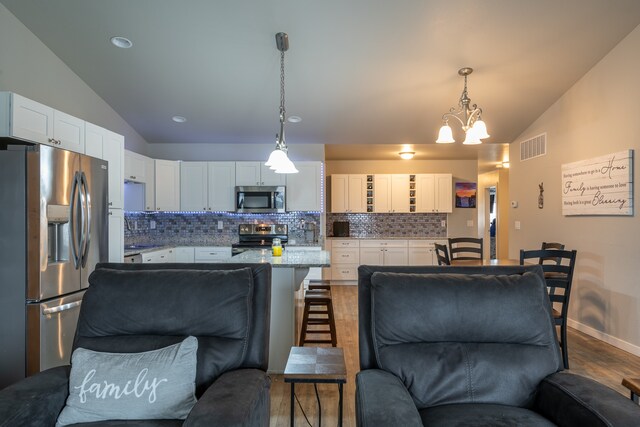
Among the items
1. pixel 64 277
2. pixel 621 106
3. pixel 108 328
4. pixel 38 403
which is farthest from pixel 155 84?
pixel 621 106

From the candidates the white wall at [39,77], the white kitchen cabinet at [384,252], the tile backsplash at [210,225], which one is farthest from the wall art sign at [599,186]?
the white wall at [39,77]

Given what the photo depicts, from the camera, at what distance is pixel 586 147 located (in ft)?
12.3

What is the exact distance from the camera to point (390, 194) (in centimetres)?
655

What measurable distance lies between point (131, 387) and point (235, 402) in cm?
43

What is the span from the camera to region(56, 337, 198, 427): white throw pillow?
123 centimetres

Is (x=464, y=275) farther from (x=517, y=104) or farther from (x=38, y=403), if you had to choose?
(x=517, y=104)

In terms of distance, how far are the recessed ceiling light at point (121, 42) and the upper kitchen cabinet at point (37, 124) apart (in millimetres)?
939

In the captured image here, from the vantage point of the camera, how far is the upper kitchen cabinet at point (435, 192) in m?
6.52

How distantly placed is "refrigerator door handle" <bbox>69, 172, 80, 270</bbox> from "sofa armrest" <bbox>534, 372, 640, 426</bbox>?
298cm

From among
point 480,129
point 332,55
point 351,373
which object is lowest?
point 351,373

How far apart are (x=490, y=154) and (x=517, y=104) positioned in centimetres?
216

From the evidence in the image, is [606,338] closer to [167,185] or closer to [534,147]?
[534,147]

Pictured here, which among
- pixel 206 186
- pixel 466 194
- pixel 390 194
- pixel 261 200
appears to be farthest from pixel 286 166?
pixel 466 194

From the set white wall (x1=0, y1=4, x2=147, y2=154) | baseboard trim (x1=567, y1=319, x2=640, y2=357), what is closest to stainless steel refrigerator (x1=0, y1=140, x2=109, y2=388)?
white wall (x1=0, y1=4, x2=147, y2=154)
